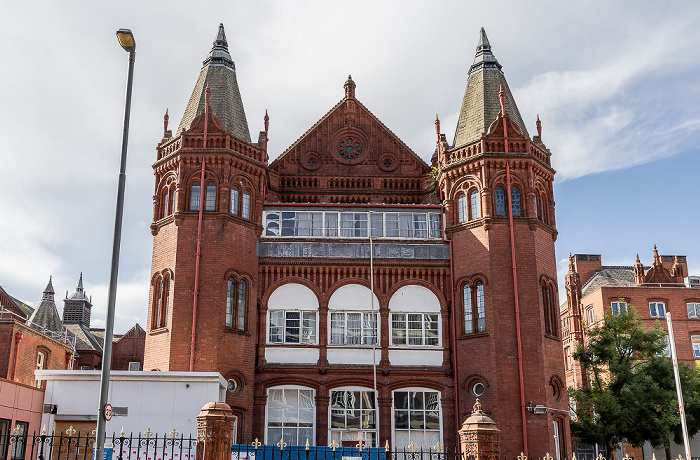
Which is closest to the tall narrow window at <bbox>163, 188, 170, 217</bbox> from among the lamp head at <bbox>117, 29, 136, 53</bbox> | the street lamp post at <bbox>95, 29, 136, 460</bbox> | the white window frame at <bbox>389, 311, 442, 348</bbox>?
the white window frame at <bbox>389, 311, 442, 348</bbox>

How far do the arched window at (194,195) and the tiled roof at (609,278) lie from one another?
45269mm

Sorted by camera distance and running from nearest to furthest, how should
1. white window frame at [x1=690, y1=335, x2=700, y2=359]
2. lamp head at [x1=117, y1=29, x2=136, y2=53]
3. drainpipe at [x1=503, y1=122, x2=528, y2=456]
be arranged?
lamp head at [x1=117, y1=29, x2=136, y2=53] < drainpipe at [x1=503, y1=122, x2=528, y2=456] < white window frame at [x1=690, y1=335, x2=700, y2=359]

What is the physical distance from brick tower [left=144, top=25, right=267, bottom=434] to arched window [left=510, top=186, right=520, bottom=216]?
1243cm

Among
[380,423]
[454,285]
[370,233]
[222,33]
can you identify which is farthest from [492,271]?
[222,33]

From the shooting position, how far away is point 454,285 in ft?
114

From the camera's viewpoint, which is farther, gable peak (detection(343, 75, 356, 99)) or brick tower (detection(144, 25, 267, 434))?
gable peak (detection(343, 75, 356, 99))

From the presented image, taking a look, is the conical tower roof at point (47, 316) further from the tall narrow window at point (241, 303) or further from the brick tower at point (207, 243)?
the tall narrow window at point (241, 303)

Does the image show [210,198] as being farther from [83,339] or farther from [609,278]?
[609,278]

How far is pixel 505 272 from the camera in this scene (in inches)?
1321

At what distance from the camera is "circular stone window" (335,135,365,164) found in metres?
41.5

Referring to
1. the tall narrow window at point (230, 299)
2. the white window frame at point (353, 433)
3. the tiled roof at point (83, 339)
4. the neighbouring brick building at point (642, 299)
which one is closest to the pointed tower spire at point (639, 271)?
the neighbouring brick building at point (642, 299)

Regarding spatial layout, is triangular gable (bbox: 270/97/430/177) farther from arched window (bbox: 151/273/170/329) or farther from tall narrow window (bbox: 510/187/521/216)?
arched window (bbox: 151/273/170/329)

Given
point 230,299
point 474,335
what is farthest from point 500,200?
point 230,299

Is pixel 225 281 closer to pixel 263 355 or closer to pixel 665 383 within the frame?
pixel 263 355
